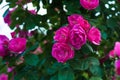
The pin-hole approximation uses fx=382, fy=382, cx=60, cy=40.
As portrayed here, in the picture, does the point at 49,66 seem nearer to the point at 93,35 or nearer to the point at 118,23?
the point at 93,35

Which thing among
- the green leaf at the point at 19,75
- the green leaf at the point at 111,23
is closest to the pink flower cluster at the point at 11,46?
the green leaf at the point at 19,75

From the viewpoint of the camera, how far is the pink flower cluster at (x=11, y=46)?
173cm

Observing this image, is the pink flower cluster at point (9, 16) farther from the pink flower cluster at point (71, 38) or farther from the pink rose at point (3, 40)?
the pink flower cluster at point (71, 38)

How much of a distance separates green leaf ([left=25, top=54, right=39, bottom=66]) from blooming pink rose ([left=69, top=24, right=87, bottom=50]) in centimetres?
25

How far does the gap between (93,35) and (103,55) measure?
1.57 ft

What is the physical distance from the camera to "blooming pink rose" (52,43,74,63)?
1.54 meters

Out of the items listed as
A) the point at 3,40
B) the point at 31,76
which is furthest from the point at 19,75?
the point at 3,40

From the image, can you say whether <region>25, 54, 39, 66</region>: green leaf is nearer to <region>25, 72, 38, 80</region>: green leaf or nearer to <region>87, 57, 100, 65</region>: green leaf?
<region>25, 72, 38, 80</region>: green leaf

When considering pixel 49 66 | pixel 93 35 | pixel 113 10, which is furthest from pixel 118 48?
pixel 113 10

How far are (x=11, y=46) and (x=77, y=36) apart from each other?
1.19ft

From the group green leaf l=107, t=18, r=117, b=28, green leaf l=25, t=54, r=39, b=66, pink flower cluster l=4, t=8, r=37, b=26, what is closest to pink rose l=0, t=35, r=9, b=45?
green leaf l=25, t=54, r=39, b=66

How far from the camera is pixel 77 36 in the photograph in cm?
151

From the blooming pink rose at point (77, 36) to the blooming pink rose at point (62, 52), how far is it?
1.2 inches

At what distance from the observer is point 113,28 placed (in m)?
2.01
